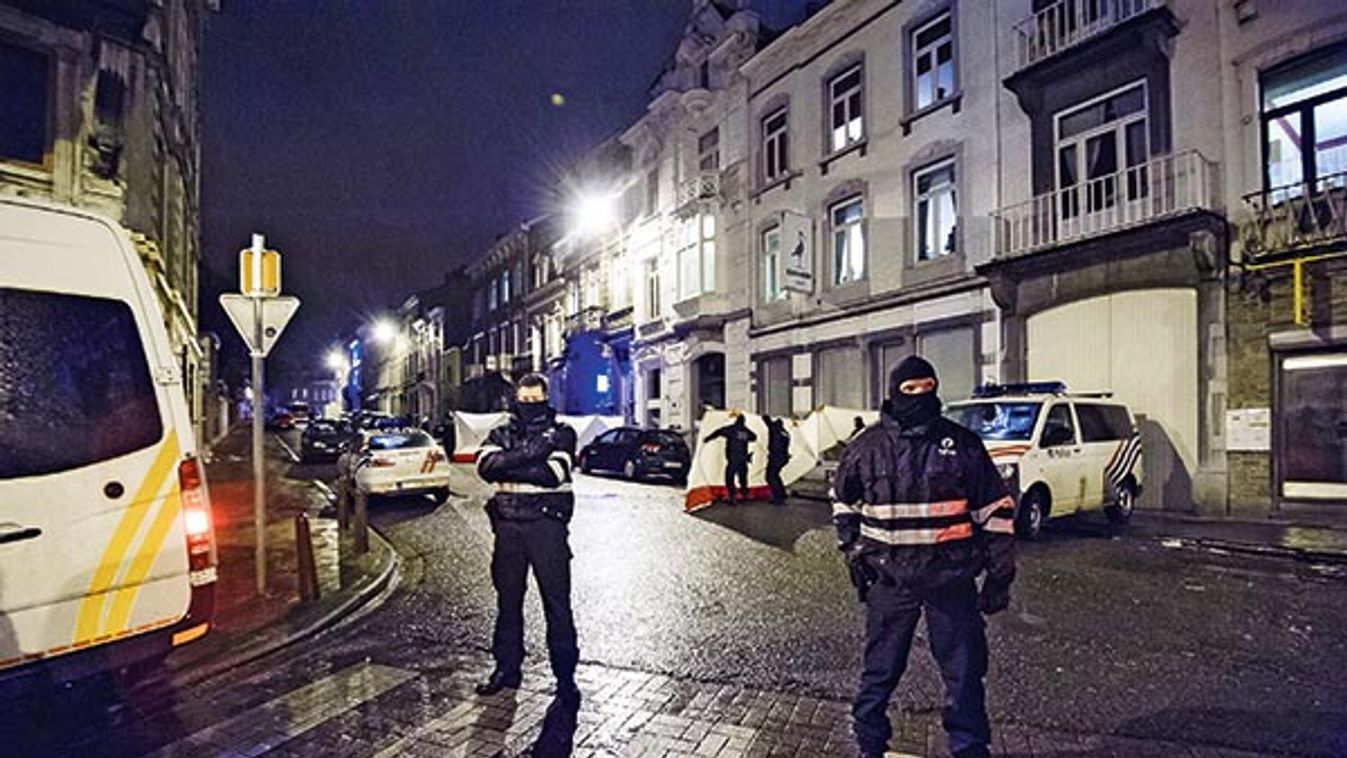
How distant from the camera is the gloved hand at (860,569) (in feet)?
12.2

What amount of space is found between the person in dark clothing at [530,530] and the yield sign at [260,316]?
12.0 feet

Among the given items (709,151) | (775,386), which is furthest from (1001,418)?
(709,151)

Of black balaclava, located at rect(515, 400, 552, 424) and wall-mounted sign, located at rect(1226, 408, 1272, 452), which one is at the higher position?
black balaclava, located at rect(515, 400, 552, 424)

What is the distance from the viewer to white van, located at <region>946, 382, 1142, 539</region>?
33.2 ft

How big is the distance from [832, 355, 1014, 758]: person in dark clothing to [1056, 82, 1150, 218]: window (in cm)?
1263

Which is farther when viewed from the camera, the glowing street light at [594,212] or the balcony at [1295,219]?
the glowing street light at [594,212]

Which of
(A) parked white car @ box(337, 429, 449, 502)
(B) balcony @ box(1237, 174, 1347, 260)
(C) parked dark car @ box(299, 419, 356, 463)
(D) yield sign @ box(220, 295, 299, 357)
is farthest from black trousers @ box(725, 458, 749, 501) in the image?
(C) parked dark car @ box(299, 419, 356, 463)

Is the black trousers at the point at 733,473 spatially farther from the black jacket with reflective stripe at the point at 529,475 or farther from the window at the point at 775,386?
the black jacket with reflective stripe at the point at 529,475

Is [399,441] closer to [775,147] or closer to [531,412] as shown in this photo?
[531,412]

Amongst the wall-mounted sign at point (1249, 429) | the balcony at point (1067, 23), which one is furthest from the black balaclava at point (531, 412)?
the balcony at point (1067, 23)

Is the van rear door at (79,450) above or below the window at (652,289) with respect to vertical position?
below

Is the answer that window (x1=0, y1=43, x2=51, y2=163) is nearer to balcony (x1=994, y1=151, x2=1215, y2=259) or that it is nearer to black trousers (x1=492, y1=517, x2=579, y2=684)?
black trousers (x1=492, y1=517, x2=579, y2=684)

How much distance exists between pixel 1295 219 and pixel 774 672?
11.8m

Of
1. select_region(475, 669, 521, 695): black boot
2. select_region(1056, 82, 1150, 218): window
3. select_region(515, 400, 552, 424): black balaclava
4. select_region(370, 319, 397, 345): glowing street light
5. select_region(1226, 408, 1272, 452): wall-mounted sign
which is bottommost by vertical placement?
select_region(475, 669, 521, 695): black boot
